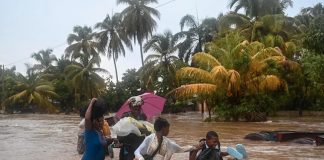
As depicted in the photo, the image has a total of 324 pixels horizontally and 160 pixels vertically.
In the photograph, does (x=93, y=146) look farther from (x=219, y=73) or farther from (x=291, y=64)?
(x=291, y=64)

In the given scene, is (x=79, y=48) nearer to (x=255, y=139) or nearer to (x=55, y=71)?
(x=55, y=71)

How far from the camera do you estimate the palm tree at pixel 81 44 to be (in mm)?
56375

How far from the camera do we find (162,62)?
41.8m

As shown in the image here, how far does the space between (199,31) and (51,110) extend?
22.5 metres

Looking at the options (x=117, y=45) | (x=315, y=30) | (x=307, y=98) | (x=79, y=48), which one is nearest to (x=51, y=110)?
(x=79, y=48)

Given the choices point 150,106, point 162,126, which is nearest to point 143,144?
point 162,126

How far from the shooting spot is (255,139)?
1595 centimetres

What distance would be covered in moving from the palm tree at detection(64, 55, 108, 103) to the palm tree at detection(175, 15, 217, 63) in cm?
1197

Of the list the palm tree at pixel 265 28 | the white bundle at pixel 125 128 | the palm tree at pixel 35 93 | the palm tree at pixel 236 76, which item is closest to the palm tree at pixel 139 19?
the palm tree at pixel 265 28

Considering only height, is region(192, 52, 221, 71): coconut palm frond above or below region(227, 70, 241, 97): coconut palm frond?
above

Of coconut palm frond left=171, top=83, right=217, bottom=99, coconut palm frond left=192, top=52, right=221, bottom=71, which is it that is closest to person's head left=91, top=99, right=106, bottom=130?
coconut palm frond left=171, top=83, right=217, bottom=99

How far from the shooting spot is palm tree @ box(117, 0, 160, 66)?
43.9 metres

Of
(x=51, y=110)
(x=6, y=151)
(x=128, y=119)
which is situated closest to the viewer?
(x=128, y=119)

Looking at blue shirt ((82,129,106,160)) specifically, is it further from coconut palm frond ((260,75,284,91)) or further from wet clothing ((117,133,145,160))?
coconut palm frond ((260,75,284,91))
